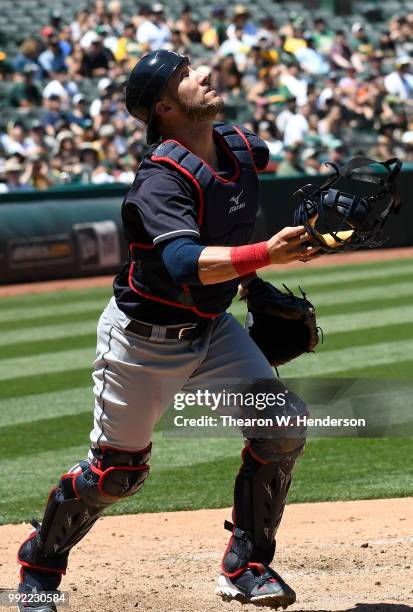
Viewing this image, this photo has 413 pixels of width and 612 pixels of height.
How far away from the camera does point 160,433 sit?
7340 mm

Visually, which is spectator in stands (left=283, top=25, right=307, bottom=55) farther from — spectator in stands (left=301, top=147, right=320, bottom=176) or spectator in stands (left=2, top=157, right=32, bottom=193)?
spectator in stands (left=2, top=157, right=32, bottom=193)

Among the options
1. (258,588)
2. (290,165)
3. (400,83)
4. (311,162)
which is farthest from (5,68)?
(258,588)

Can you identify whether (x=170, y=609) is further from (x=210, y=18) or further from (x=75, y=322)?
(x=210, y=18)

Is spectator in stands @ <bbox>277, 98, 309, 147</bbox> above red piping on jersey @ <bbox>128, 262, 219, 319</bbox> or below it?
below

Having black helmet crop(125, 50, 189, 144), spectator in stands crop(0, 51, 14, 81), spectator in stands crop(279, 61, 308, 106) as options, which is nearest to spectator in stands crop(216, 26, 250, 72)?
spectator in stands crop(279, 61, 308, 106)

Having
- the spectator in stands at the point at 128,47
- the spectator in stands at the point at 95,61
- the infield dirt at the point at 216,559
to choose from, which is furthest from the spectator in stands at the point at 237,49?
the infield dirt at the point at 216,559

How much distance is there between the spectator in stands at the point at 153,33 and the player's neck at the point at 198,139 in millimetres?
16057

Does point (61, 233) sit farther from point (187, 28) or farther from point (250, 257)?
point (250, 257)

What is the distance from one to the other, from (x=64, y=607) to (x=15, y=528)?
1248mm

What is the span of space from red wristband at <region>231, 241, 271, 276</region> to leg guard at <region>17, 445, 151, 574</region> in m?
0.84

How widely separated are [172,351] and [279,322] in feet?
1.93

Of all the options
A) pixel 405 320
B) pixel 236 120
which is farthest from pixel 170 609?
pixel 236 120

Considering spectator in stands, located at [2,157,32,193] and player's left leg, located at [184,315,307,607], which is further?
spectator in stands, located at [2,157,32,193]

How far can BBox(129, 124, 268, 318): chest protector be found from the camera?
12.8 ft
